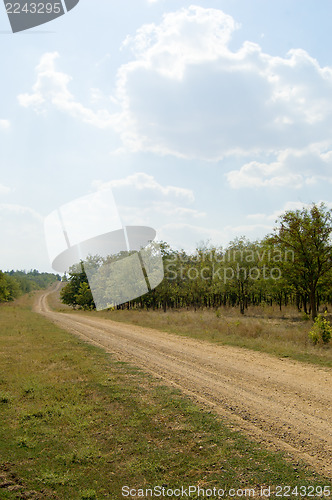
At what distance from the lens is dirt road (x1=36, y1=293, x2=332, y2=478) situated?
561 centimetres

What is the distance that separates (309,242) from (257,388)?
1882 centimetres

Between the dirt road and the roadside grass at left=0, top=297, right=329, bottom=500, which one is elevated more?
the roadside grass at left=0, top=297, right=329, bottom=500

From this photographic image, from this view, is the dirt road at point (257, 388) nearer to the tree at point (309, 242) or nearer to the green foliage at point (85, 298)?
the tree at point (309, 242)

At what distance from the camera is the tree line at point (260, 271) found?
82.2 ft

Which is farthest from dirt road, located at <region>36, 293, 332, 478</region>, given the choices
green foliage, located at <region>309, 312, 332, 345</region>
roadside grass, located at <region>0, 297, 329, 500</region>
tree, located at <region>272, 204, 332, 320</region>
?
tree, located at <region>272, 204, 332, 320</region>

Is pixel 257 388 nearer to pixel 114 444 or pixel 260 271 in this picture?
pixel 114 444

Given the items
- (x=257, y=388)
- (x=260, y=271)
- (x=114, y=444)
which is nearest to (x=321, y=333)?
(x=257, y=388)

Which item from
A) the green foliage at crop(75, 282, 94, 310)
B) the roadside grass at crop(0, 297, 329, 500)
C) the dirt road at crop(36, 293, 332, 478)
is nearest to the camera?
the roadside grass at crop(0, 297, 329, 500)

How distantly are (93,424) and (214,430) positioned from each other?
2.27 metres

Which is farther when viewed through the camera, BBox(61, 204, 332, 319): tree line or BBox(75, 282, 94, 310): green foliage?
BBox(75, 282, 94, 310): green foliage

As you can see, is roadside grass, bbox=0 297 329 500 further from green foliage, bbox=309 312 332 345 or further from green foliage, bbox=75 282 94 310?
green foliage, bbox=75 282 94 310

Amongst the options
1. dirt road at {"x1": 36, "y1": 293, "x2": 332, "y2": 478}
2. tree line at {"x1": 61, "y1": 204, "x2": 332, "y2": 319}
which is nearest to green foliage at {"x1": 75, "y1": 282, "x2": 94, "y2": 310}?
tree line at {"x1": 61, "y1": 204, "x2": 332, "y2": 319}

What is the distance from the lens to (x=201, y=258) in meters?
56.7

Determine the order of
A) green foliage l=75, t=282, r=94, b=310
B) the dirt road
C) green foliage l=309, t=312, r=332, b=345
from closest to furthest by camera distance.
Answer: the dirt road
green foliage l=309, t=312, r=332, b=345
green foliage l=75, t=282, r=94, b=310
